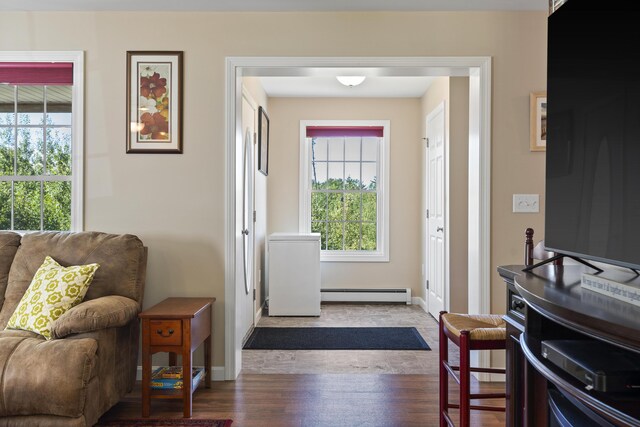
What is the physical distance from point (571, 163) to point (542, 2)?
2.12m

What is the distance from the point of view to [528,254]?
1.95 m

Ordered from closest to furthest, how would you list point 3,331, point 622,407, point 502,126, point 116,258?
point 622,407, point 3,331, point 116,258, point 502,126

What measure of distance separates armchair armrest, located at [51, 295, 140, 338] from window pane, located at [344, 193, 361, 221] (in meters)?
3.69

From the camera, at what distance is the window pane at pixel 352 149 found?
5.97m

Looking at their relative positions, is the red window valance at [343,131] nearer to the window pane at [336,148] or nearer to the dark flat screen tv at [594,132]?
the window pane at [336,148]

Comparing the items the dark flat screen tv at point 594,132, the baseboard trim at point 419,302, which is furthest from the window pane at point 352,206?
the dark flat screen tv at point 594,132

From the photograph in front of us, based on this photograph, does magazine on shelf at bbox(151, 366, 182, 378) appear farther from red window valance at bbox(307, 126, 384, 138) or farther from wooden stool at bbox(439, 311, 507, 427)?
red window valance at bbox(307, 126, 384, 138)

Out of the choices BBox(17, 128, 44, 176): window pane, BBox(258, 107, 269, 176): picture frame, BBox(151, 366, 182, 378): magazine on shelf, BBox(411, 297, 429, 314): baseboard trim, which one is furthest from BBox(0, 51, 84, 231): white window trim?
BBox(411, 297, 429, 314): baseboard trim

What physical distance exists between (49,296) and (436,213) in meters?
3.58

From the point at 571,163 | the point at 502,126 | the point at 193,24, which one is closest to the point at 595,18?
the point at 571,163

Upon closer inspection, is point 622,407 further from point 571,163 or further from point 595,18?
point 595,18

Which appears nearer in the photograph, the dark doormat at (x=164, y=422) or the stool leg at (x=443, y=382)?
the stool leg at (x=443, y=382)

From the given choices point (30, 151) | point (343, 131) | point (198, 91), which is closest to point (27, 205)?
point (30, 151)

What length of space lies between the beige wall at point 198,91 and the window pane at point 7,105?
0.45 meters
